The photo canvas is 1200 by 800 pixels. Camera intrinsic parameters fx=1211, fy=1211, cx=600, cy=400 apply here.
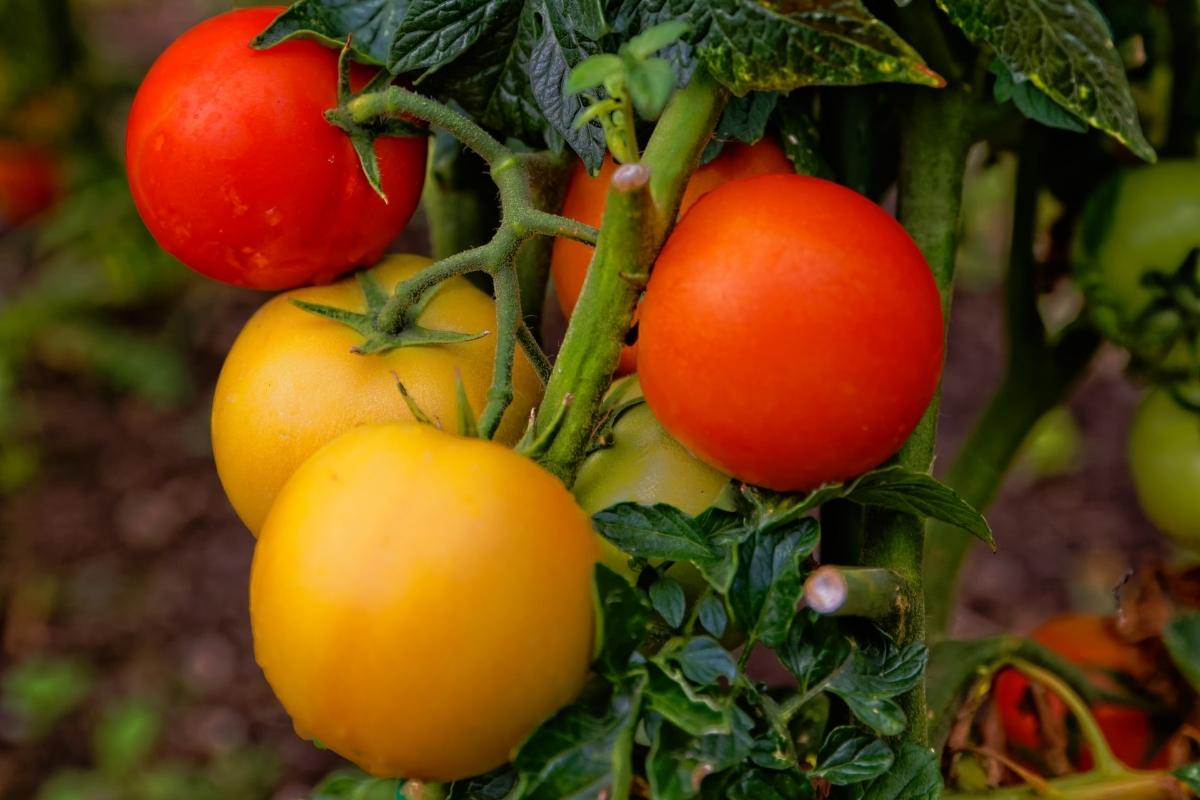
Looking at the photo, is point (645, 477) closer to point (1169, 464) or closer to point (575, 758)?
point (575, 758)

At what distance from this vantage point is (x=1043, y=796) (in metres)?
0.70

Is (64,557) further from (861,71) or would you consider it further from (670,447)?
(861,71)

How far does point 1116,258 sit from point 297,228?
553 millimetres

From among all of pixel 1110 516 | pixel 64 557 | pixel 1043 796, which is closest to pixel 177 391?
pixel 64 557

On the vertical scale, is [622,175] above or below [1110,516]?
above

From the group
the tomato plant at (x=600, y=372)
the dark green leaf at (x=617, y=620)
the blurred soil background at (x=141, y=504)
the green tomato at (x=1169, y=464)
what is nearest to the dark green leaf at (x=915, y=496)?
the tomato plant at (x=600, y=372)

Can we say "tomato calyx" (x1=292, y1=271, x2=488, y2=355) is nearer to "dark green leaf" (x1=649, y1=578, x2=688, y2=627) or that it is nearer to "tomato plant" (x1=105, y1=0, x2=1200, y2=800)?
"tomato plant" (x1=105, y1=0, x2=1200, y2=800)

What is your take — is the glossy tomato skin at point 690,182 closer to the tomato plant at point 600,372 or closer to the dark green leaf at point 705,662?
the tomato plant at point 600,372

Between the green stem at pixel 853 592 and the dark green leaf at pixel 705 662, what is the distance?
0.05 m

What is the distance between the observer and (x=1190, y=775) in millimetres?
636

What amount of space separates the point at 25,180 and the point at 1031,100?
6.02 ft

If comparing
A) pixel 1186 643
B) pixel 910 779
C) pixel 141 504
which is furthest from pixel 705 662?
pixel 141 504

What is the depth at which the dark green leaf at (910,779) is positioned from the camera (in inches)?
20.5

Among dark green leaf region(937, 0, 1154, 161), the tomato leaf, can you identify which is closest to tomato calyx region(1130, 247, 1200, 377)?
dark green leaf region(937, 0, 1154, 161)
